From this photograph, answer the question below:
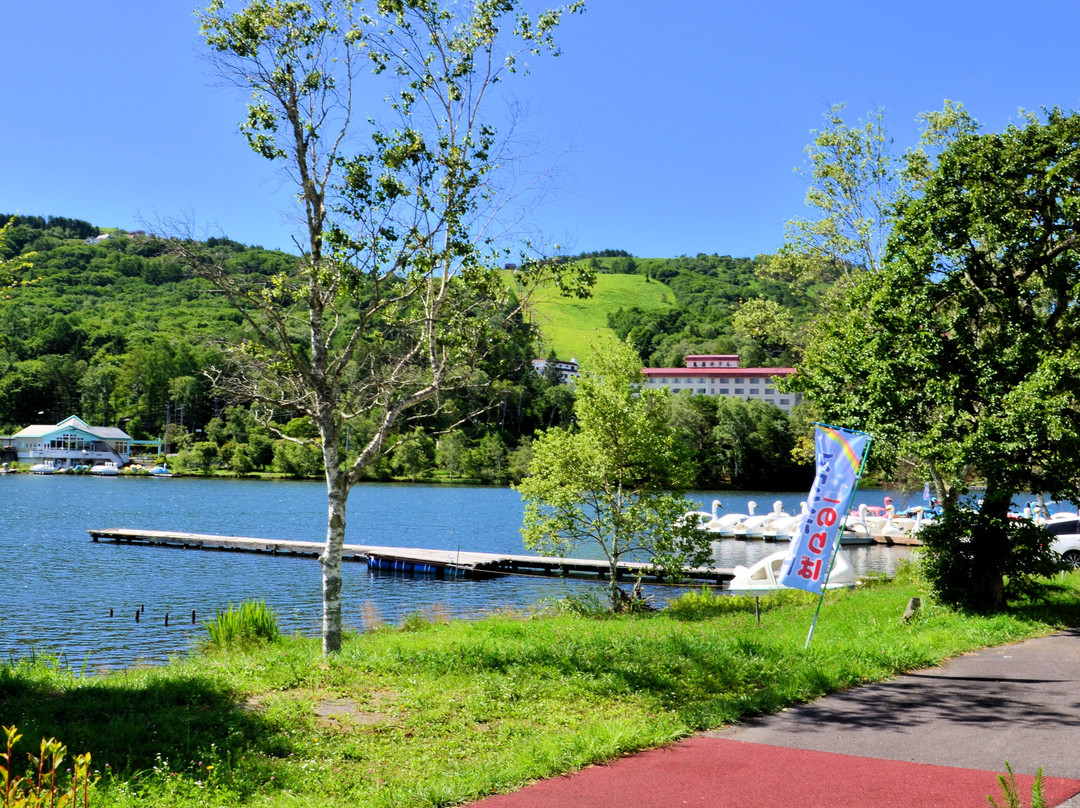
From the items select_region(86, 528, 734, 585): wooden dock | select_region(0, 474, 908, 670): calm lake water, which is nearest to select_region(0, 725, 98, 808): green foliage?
select_region(0, 474, 908, 670): calm lake water

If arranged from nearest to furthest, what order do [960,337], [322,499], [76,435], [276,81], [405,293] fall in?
1. [276,81]
2. [405,293]
3. [960,337]
4. [322,499]
5. [76,435]

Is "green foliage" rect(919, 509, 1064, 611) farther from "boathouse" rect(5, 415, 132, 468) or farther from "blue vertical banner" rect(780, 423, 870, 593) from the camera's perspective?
"boathouse" rect(5, 415, 132, 468)

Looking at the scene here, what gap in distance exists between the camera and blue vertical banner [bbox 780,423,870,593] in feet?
36.9

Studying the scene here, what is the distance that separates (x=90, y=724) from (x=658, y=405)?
1786cm

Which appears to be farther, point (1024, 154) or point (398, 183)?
point (1024, 154)

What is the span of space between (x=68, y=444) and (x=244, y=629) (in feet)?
453

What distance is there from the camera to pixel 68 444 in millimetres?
135375

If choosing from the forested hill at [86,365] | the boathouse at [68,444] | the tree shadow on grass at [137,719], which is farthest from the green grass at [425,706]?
the boathouse at [68,444]

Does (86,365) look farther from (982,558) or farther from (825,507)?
(825,507)

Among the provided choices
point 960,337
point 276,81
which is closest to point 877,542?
point 960,337

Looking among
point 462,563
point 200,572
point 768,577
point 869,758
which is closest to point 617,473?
point 768,577

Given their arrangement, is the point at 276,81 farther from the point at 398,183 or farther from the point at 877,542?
the point at 877,542

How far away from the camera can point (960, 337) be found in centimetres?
1446

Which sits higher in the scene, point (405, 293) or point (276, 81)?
point (276, 81)
